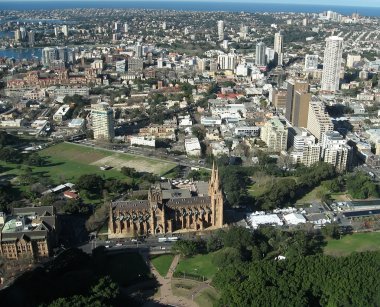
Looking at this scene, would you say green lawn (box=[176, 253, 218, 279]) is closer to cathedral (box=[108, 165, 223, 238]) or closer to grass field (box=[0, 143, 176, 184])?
cathedral (box=[108, 165, 223, 238])

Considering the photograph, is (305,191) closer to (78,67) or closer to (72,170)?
(72,170)

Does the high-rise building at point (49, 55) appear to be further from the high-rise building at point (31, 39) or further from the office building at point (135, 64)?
the high-rise building at point (31, 39)

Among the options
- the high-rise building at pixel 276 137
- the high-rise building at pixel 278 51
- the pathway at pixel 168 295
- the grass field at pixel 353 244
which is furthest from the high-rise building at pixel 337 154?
the high-rise building at pixel 278 51

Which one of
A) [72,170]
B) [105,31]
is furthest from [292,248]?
[105,31]

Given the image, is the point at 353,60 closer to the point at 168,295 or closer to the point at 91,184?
the point at 91,184

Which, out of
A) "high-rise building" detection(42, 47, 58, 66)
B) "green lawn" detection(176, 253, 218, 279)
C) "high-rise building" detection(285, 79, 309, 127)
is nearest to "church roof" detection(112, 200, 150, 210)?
"green lawn" detection(176, 253, 218, 279)

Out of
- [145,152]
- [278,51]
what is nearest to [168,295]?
[145,152]
